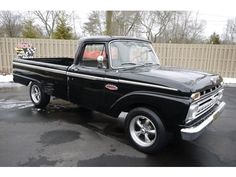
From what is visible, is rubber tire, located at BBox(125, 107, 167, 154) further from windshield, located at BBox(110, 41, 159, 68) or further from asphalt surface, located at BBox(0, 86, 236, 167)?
windshield, located at BBox(110, 41, 159, 68)

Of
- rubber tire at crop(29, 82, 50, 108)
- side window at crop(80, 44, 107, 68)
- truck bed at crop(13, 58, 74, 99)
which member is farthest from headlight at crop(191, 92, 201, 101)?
rubber tire at crop(29, 82, 50, 108)

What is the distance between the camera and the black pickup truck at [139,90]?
343cm

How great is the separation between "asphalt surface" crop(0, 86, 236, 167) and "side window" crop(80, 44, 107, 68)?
1.48m

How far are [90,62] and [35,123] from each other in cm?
200

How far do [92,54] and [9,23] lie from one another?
2513cm

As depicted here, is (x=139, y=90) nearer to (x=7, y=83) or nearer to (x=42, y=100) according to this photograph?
(x=42, y=100)

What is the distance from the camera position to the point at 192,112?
338cm

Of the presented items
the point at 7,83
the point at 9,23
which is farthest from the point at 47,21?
the point at 7,83

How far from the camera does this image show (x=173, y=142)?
14.1ft

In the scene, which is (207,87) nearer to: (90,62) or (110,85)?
Result: (110,85)

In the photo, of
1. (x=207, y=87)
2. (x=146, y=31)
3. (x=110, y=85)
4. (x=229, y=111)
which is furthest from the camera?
(x=146, y=31)

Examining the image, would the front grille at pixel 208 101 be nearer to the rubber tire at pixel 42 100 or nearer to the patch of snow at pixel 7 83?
the rubber tire at pixel 42 100

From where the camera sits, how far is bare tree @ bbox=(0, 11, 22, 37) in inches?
1003
